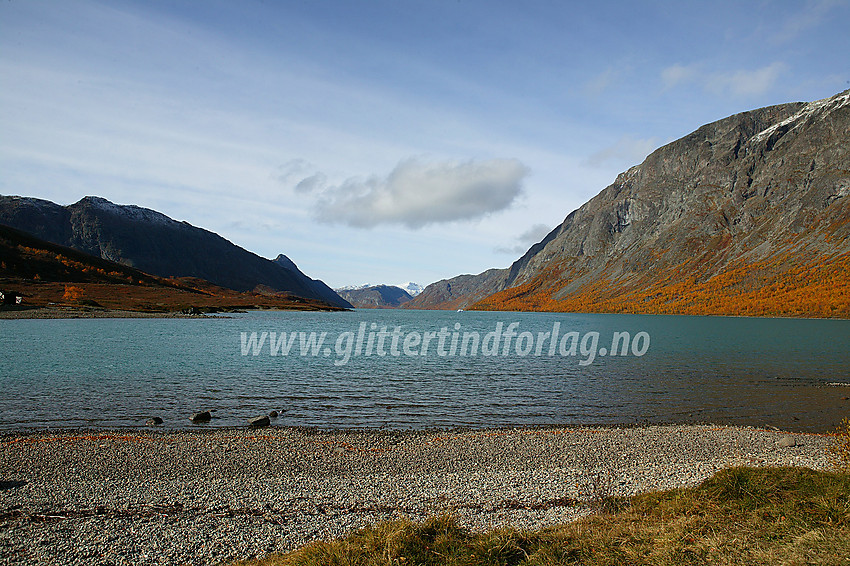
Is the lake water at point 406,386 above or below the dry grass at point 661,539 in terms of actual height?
below

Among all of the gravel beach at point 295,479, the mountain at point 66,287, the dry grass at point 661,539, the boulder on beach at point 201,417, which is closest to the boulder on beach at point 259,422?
the gravel beach at point 295,479

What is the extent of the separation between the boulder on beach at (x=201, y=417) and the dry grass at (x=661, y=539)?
65.4 feet

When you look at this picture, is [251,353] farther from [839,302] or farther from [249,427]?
[839,302]

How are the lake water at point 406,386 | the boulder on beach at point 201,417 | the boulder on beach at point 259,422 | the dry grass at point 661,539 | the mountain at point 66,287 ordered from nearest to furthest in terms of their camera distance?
the dry grass at point 661,539
the boulder on beach at point 259,422
the boulder on beach at point 201,417
the lake water at point 406,386
the mountain at point 66,287

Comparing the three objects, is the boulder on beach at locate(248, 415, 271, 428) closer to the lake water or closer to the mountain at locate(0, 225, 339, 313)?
the lake water

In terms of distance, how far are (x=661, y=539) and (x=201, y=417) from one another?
25462mm

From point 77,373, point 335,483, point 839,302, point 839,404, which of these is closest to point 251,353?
point 77,373

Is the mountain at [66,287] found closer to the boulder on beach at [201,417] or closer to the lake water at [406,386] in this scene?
the lake water at [406,386]

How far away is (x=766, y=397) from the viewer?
3634 cm

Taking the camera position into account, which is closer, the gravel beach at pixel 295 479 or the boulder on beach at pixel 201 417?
the gravel beach at pixel 295 479

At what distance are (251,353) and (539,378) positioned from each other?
1380 inches

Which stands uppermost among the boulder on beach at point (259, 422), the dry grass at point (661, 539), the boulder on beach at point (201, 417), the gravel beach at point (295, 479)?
the dry grass at point (661, 539)

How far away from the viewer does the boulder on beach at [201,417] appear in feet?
88.3

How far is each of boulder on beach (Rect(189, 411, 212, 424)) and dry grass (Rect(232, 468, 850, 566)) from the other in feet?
65.4
